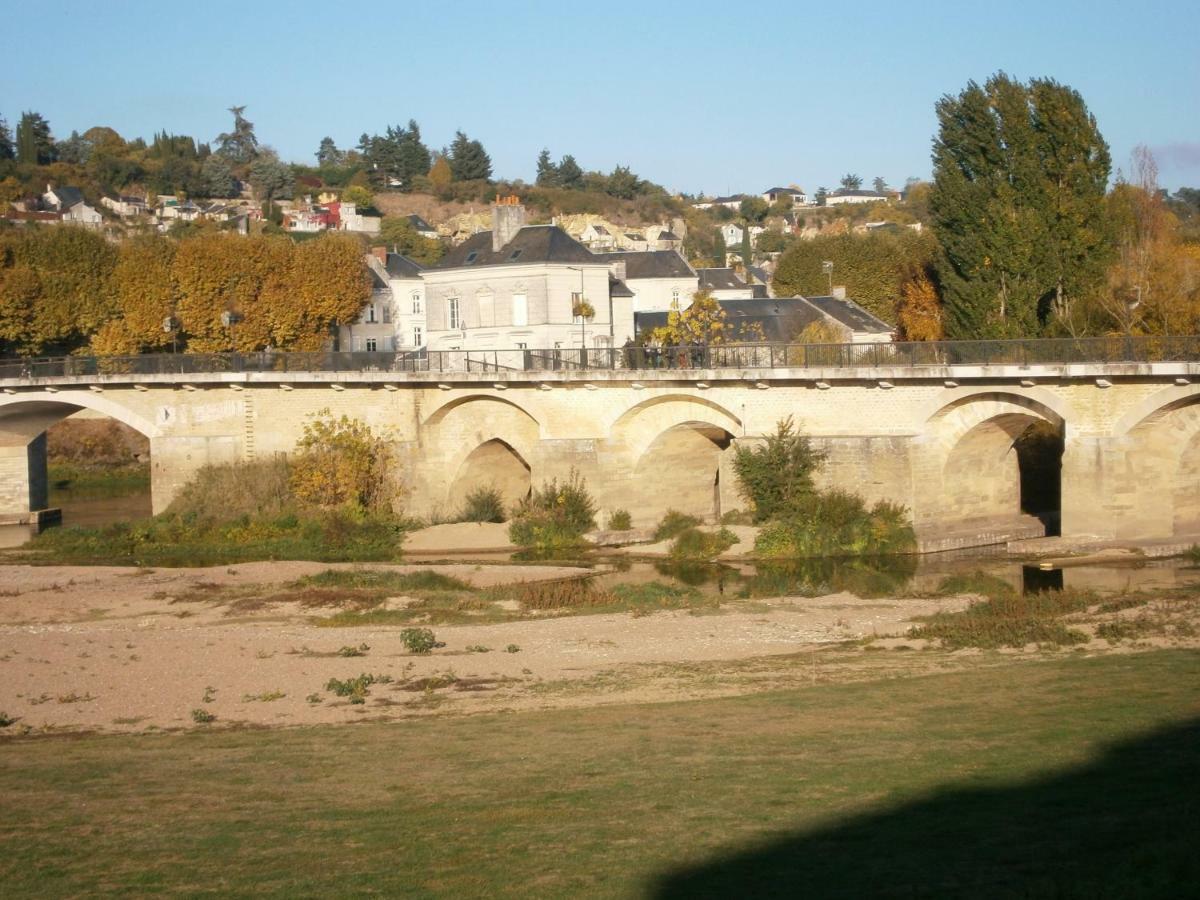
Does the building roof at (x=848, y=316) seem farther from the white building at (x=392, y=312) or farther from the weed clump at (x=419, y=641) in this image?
the weed clump at (x=419, y=641)

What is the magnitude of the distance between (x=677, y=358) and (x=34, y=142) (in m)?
95.7

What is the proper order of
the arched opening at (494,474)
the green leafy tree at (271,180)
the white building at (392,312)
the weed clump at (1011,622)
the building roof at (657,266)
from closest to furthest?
1. the weed clump at (1011,622)
2. the arched opening at (494,474)
3. the white building at (392,312)
4. the building roof at (657,266)
5. the green leafy tree at (271,180)

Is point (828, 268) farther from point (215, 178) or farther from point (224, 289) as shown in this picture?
point (215, 178)

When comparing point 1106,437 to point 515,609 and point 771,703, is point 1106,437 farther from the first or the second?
point 771,703

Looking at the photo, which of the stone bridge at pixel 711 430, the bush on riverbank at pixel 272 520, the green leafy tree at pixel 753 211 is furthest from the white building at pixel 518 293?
the green leafy tree at pixel 753 211

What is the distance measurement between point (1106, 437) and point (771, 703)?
15904 mm

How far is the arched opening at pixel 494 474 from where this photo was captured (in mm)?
39656

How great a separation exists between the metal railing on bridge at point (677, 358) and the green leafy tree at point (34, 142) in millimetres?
78975

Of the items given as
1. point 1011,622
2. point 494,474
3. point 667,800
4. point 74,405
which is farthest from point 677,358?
point 667,800

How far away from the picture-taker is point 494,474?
1596 inches

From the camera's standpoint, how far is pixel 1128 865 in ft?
27.8

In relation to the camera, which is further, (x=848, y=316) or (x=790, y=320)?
(x=848, y=316)

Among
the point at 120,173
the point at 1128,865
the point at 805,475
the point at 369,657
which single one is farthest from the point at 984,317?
the point at 120,173

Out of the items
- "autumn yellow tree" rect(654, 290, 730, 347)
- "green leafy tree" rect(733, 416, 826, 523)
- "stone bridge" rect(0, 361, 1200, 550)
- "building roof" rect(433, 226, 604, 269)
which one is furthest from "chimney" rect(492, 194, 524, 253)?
"green leafy tree" rect(733, 416, 826, 523)
